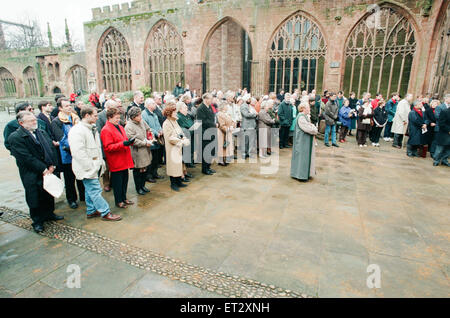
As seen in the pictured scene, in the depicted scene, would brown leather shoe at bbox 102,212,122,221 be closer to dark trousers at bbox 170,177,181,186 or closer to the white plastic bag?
the white plastic bag

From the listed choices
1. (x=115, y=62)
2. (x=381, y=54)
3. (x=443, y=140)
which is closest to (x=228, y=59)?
(x=115, y=62)

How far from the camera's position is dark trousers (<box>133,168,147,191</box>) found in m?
5.15

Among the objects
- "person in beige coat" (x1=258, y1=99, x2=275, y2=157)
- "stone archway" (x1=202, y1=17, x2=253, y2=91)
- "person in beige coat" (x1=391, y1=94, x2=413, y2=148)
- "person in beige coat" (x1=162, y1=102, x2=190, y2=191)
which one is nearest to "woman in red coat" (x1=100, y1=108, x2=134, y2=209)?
"person in beige coat" (x1=162, y1=102, x2=190, y2=191)

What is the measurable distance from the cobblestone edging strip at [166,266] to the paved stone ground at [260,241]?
0.02 meters

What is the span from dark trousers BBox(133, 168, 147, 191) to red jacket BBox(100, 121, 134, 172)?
2.28ft

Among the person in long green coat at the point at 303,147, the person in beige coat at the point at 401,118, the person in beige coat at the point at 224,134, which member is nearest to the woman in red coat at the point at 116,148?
the person in beige coat at the point at 224,134

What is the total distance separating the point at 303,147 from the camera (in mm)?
5797

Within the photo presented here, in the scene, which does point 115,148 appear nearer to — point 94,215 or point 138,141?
point 138,141

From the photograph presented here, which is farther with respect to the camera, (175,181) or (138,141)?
(175,181)

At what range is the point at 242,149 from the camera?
7.97 meters

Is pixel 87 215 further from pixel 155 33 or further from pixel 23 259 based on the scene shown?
pixel 155 33

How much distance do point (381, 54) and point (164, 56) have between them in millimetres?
12740

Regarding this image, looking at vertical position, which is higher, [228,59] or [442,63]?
[228,59]
